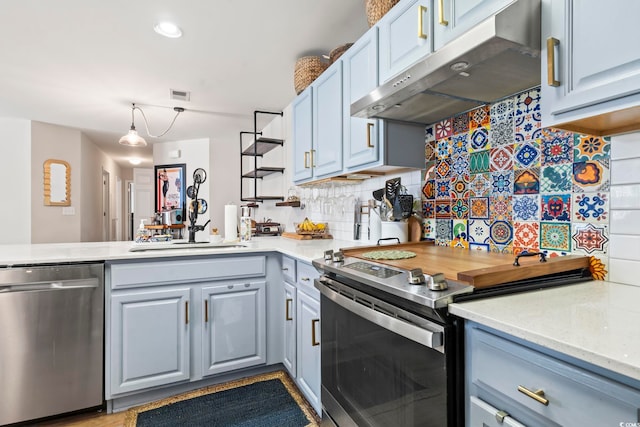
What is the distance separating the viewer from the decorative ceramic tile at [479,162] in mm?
1465

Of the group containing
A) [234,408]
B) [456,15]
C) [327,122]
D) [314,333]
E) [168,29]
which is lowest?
[234,408]

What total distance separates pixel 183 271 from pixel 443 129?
5.58 ft

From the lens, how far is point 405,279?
40.0 inches

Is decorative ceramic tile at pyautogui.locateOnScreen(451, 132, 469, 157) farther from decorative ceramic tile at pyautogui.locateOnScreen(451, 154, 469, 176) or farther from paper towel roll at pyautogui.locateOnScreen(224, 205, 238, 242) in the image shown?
paper towel roll at pyautogui.locateOnScreen(224, 205, 238, 242)

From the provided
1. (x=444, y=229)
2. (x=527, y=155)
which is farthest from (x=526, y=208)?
(x=444, y=229)

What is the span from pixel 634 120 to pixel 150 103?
154 inches

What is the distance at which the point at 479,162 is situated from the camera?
1495 millimetres

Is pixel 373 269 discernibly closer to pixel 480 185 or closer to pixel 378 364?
pixel 378 364

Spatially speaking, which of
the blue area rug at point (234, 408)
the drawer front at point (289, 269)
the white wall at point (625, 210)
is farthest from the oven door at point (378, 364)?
the white wall at point (625, 210)

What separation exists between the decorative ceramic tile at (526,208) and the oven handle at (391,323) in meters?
0.77

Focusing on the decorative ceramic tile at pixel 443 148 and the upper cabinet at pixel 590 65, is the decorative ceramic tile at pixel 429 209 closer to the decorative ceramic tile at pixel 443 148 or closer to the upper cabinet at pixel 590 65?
the decorative ceramic tile at pixel 443 148

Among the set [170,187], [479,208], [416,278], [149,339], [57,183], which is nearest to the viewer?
[416,278]

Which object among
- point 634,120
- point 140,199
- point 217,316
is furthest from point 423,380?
point 140,199

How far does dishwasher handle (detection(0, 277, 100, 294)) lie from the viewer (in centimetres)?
163
